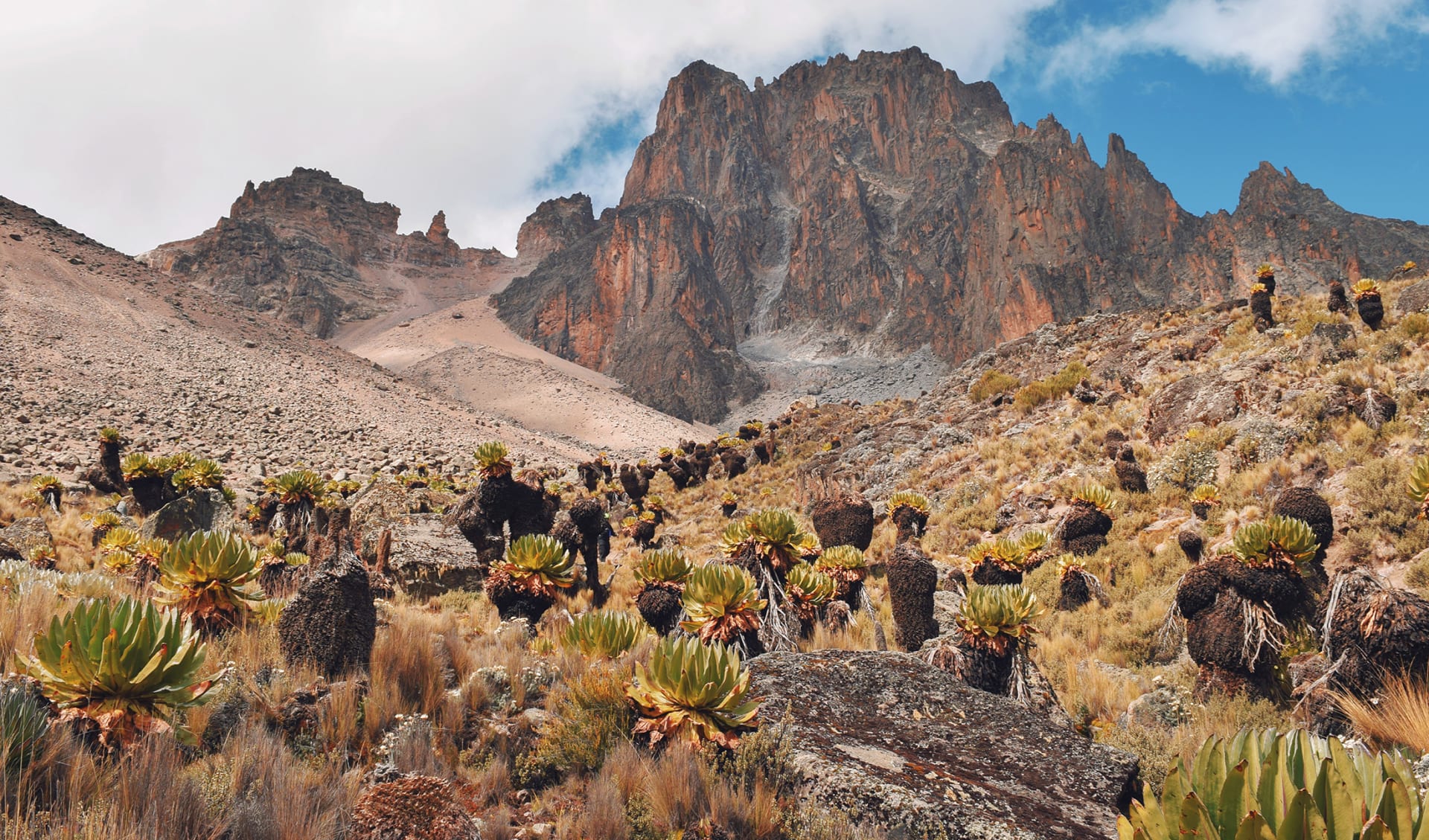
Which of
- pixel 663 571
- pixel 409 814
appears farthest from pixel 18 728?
pixel 663 571

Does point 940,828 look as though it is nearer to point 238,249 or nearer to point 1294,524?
point 1294,524

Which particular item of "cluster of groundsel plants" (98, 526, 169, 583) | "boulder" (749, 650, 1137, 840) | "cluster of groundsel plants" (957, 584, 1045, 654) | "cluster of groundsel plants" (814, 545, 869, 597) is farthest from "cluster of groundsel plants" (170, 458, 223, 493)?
"cluster of groundsel plants" (957, 584, 1045, 654)

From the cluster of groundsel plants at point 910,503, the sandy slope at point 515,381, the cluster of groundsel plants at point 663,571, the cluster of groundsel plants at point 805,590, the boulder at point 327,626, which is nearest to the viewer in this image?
the boulder at point 327,626

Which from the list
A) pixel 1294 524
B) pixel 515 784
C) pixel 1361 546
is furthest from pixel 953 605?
pixel 515 784

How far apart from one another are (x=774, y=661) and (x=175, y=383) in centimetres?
4344

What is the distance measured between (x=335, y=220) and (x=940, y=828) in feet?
512

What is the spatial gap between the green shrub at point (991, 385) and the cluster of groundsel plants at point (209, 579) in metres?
25.7

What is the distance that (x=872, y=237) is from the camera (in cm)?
12406

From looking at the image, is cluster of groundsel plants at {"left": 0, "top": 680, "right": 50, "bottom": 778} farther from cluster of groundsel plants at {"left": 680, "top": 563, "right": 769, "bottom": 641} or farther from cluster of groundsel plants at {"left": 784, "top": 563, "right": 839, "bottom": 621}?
cluster of groundsel plants at {"left": 784, "top": 563, "right": 839, "bottom": 621}

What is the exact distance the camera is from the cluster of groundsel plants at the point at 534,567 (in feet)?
25.0

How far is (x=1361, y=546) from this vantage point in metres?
8.17

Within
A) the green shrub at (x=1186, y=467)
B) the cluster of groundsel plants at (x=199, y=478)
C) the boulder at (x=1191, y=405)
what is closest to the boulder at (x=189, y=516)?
the cluster of groundsel plants at (x=199, y=478)

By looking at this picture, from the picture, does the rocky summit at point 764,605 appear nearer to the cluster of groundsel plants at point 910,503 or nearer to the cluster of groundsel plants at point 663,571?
the cluster of groundsel plants at point 663,571

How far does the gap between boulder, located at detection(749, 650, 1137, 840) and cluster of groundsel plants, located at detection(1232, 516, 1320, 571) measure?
3885 millimetres
